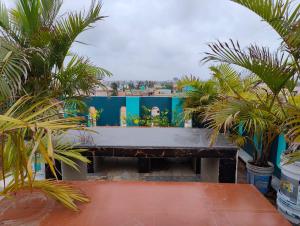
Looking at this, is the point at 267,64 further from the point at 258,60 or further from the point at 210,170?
the point at 210,170

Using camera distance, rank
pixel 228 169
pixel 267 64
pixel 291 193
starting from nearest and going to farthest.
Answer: pixel 267 64 < pixel 291 193 < pixel 228 169

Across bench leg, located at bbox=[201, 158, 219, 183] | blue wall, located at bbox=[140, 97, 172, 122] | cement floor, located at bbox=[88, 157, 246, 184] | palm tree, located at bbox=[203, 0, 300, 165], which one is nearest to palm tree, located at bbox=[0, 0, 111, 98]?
cement floor, located at bbox=[88, 157, 246, 184]

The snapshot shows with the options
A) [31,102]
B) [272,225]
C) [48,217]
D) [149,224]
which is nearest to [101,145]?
[31,102]

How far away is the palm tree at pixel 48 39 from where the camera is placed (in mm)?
2398

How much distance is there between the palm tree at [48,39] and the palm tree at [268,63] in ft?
4.72

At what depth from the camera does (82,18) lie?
2430mm

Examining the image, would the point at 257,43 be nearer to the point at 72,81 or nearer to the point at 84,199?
the point at 84,199

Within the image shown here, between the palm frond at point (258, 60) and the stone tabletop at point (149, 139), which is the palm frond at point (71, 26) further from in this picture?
the palm frond at point (258, 60)

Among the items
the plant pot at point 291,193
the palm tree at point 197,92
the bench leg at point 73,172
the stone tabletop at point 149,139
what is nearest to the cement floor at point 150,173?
the bench leg at point 73,172

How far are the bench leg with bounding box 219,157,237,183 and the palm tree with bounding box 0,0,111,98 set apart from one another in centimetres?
176

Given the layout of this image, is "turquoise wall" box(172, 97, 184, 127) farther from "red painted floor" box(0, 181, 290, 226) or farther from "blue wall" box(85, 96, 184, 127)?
"red painted floor" box(0, 181, 290, 226)

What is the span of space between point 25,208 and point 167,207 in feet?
2.91

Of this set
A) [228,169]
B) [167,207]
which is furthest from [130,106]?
[167,207]

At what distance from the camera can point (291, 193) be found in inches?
78.9
